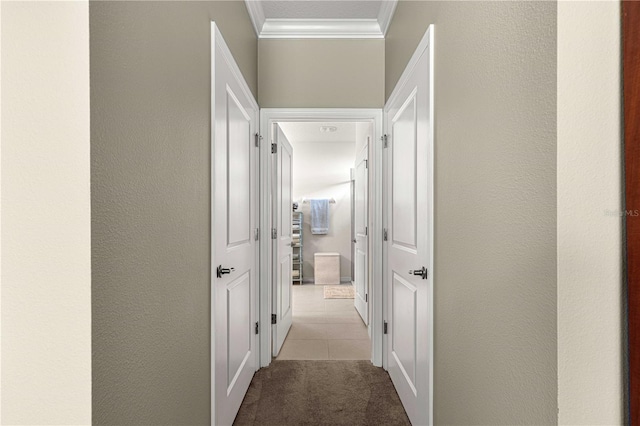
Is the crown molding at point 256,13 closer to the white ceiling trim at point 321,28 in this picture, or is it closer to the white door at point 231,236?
the white ceiling trim at point 321,28

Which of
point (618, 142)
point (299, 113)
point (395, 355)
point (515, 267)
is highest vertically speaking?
point (299, 113)

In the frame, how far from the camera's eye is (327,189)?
668 centimetres

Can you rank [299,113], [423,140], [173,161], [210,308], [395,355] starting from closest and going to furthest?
[173,161]
[210,308]
[423,140]
[395,355]
[299,113]

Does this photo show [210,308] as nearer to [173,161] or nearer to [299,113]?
[173,161]

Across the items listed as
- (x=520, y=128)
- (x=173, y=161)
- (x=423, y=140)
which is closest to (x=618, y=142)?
(x=520, y=128)

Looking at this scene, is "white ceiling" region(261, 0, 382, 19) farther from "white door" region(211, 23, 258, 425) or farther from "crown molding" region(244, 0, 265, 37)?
"white door" region(211, 23, 258, 425)

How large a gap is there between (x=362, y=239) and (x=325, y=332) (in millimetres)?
1102

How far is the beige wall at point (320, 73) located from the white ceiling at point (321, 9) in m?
0.18

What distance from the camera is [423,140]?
66.4 inches

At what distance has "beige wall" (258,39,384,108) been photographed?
270 cm

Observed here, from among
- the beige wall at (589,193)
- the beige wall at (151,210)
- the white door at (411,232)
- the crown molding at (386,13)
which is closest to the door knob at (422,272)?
the white door at (411,232)

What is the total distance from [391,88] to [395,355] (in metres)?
1.81

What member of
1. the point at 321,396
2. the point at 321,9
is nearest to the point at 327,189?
the point at 321,9

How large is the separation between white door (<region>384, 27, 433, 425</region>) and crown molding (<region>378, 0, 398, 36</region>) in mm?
573
